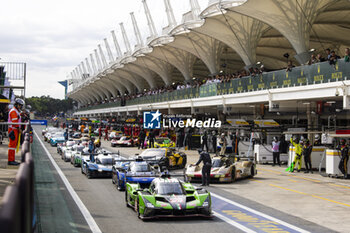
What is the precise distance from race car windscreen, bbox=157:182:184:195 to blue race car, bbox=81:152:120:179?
363 inches

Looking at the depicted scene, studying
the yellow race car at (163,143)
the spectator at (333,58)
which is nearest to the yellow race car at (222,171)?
the spectator at (333,58)

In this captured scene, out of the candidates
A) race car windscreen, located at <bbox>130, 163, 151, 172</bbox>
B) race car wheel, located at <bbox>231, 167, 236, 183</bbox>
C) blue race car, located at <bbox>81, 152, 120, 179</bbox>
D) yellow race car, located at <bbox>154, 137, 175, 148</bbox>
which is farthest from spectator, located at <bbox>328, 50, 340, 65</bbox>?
yellow race car, located at <bbox>154, 137, 175, 148</bbox>

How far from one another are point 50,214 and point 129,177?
6.19 m

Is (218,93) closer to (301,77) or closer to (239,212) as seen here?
(301,77)

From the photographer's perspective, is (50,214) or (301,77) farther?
(301,77)

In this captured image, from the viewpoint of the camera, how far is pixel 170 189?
41.8ft

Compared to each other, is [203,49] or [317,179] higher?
[203,49]

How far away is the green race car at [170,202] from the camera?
11.9m

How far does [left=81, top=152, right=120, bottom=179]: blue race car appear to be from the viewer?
70.7 ft

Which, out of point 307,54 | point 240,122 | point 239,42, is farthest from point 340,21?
point 240,122

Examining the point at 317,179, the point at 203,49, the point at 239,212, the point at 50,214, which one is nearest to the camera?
the point at 50,214

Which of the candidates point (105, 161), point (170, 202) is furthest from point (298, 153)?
point (170, 202)

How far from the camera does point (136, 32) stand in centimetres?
8100

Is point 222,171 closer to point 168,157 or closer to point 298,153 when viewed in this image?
point 168,157
